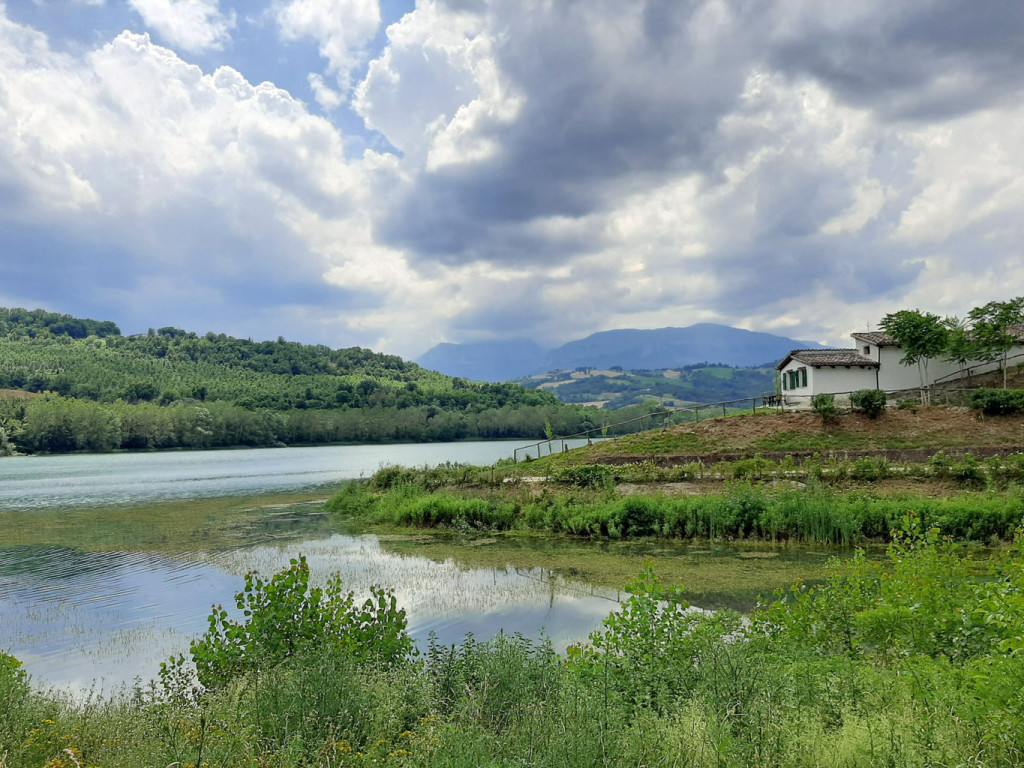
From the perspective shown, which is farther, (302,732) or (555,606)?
(555,606)

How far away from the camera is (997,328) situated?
45531 mm

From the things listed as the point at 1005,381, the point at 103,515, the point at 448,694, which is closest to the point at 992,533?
the point at 448,694

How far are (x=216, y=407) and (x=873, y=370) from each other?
429 feet

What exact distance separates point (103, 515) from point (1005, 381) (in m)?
57.4

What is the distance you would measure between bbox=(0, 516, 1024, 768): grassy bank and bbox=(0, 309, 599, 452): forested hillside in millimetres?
127231

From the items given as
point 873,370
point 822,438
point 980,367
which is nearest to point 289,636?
point 822,438

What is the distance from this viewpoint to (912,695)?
19.8 ft

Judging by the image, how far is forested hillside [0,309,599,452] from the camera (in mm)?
117000

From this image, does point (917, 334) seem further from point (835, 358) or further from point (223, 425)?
A: point (223, 425)

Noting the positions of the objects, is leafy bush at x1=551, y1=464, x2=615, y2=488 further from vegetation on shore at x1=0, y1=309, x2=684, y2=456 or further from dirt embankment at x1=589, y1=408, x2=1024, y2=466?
vegetation on shore at x1=0, y1=309, x2=684, y2=456

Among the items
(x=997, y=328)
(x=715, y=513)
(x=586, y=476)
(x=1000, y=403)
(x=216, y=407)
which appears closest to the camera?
(x=715, y=513)

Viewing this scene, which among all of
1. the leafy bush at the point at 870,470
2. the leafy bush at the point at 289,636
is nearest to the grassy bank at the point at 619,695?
the leafy bush at the point at 289,636

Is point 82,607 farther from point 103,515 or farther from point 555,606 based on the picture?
point 103,515

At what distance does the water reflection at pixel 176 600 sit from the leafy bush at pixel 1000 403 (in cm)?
3086
